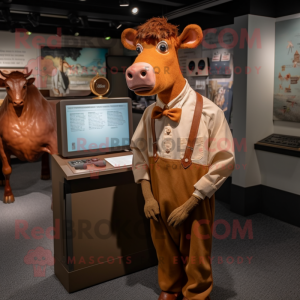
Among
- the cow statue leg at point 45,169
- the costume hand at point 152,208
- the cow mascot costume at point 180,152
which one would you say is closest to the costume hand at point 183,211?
the cow mascot costume at point 180,152

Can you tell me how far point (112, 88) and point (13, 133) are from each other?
424cm

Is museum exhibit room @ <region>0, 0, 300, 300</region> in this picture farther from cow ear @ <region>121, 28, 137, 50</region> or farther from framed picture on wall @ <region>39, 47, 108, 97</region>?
framed picture on wall @ <region>39, 47, 108, 97</region>

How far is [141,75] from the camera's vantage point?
1.83 metres

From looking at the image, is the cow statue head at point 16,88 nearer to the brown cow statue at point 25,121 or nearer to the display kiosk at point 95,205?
the brown cow statue at point 25,121

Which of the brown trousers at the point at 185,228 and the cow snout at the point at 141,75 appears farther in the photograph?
the brown trousers at the point at 185,228

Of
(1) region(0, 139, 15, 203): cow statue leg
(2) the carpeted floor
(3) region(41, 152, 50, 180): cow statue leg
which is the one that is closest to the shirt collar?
(2) the carpeted floor

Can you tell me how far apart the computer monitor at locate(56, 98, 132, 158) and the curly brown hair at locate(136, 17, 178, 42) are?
2.98 ft

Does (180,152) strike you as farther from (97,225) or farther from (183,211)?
(97,225)

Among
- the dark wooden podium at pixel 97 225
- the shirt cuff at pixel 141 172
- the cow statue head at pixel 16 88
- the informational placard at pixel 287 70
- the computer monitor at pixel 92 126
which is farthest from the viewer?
the cow statue head at pixel 16 88

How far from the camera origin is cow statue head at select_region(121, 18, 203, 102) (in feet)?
6.04

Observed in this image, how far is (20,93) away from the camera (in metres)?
4.17

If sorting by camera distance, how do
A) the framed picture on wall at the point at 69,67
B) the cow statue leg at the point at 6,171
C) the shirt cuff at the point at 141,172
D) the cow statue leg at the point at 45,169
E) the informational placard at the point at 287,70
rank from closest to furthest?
the shirt cuff at the point at 141,172
the informational placard at the point at 287,70
the cow statue leg at the point at 6,171
the cow statue leg at the point at 45,169
the framed picture on wall at the point at 69,67

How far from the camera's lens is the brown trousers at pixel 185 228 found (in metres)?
2.05

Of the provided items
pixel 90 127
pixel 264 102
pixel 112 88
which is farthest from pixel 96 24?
pixel 90 127
